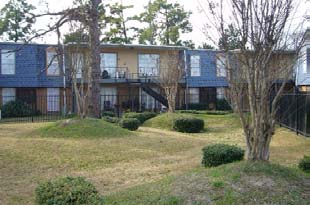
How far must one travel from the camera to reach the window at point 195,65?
3931cm

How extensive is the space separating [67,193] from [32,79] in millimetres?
30338

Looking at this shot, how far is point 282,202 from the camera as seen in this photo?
5.93 m

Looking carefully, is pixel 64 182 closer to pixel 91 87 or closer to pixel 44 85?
pixel 91 87

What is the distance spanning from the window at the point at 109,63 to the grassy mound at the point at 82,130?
19.8m

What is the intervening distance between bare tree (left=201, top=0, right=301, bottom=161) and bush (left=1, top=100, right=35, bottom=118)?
26674 mm

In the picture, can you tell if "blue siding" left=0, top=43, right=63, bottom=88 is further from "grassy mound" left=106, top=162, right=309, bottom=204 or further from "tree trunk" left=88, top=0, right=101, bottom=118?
"grassy mound" left=106, top=162, right=309, bottom=204

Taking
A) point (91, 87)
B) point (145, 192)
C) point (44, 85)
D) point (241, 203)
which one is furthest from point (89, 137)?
point (44, 85)

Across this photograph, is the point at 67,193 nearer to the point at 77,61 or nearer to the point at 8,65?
the point at 77,61

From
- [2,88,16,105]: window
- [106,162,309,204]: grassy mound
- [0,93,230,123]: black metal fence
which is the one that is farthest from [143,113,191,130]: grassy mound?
[2,88,16,105]: window

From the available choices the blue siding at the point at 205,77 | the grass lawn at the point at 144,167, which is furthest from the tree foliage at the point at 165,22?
the grass lawn at the point at 144,167

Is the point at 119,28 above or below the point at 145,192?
above

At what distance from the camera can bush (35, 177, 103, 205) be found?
5.91 metres

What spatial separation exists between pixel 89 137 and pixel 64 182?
9.36 meters

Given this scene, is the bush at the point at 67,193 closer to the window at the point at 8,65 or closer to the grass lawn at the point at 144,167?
the grass lawn at the point at 144,167
